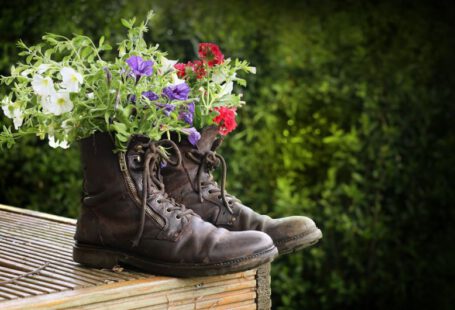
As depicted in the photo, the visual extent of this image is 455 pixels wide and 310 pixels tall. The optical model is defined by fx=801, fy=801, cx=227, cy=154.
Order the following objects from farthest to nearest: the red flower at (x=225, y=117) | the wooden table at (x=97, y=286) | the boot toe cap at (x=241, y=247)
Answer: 1. the red flower at (x=225, y=117)
2. the boot toe cap at (x=241, y=247)
3. the wooden table at (x=97, y=286)

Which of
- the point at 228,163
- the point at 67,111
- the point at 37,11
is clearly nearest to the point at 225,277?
the point at 67,111

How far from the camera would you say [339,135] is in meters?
3.51

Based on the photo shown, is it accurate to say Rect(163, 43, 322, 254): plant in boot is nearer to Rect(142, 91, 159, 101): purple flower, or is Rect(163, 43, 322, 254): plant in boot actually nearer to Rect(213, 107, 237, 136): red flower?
Rect(213, 107, 237, 136): red flower

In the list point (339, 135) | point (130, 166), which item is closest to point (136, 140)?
point (130, 166)

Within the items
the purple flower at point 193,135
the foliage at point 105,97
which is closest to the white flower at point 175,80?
the foliage at point 105,97

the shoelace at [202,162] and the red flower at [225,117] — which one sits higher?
the red flower at [225,117]

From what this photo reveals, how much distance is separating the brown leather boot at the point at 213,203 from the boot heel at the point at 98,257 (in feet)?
0.70

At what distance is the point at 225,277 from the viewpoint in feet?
5.72

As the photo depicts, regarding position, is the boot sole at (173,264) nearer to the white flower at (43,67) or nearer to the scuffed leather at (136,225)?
the scuffed leather at (136,225)

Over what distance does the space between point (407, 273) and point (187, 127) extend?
218 cm

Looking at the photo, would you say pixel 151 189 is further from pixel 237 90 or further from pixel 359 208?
pixel 359 208

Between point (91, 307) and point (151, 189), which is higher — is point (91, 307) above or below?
below

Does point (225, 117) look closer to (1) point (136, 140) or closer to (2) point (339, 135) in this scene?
(1) point (136, 140)

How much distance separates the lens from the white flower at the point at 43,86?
1.67 meters
